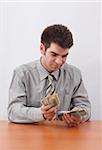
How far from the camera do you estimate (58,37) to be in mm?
2061

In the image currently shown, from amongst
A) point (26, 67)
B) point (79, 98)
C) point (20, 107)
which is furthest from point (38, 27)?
point (20, 107)

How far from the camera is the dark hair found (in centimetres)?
205

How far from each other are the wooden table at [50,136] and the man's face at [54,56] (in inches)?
15.1

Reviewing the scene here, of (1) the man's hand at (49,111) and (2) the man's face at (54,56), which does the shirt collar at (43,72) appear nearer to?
(2) the man's face at (54,56)

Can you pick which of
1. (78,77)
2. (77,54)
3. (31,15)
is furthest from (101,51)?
(31,15)

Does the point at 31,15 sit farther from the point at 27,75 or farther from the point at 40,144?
the point at 40,144

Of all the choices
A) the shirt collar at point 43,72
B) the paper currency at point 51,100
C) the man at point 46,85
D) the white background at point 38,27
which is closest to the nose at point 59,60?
the man at point 46,85

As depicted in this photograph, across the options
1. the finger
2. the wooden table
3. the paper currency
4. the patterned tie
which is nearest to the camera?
the wooden table

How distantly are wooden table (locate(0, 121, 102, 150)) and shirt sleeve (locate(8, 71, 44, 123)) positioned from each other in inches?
1.9

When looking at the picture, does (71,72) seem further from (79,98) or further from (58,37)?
(58,37)

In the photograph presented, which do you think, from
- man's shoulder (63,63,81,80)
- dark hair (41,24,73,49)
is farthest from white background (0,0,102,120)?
dark hair (41,24,73,49)

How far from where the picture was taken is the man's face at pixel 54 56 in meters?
2.07

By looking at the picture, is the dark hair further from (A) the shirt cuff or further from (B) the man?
(A) the shirt cuff

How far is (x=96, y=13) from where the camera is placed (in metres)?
2.66
